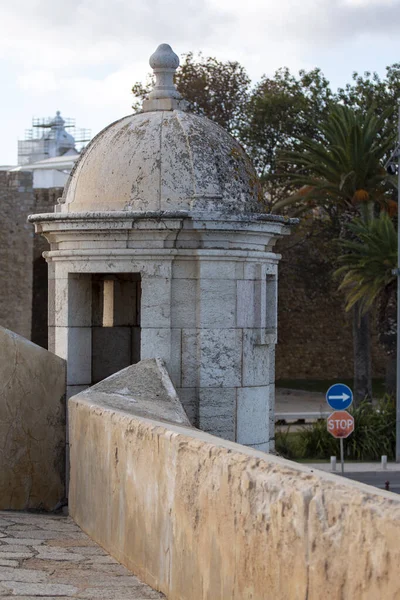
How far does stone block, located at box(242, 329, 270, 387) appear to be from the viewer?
23.0ft

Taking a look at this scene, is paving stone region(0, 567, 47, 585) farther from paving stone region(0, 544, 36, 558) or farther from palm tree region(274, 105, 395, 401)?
palm tree region(274, 105, 395, 401)

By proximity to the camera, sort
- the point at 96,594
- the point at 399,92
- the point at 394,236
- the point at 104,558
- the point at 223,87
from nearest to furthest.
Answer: the point at 96,594 < the point at 104,558 < the point at 394,236 < the point at 399,92 < the point at 223,87

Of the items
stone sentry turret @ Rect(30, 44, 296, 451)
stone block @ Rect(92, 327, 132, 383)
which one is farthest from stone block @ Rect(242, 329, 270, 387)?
stone block @ Rect(92, 327, 132, 383)

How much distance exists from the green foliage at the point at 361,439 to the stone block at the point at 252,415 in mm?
11872

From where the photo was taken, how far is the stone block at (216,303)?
272 inches

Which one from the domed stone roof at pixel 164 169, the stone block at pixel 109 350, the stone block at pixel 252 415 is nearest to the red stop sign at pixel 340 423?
the stone block at pixel 109 350

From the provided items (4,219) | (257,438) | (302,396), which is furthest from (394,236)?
(257,438)

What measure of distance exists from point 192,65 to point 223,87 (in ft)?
3.38

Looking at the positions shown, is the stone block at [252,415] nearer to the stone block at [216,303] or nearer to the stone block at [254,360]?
the stone block at [254,360]

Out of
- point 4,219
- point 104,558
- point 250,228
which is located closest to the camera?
point 104,558

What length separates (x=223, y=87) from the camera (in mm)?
32719

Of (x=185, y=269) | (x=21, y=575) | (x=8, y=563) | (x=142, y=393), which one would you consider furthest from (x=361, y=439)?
(x=21, y=575)

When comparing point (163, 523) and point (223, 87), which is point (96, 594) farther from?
point (223, 87)

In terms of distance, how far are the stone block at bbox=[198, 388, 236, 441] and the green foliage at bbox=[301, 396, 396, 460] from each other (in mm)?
12185
